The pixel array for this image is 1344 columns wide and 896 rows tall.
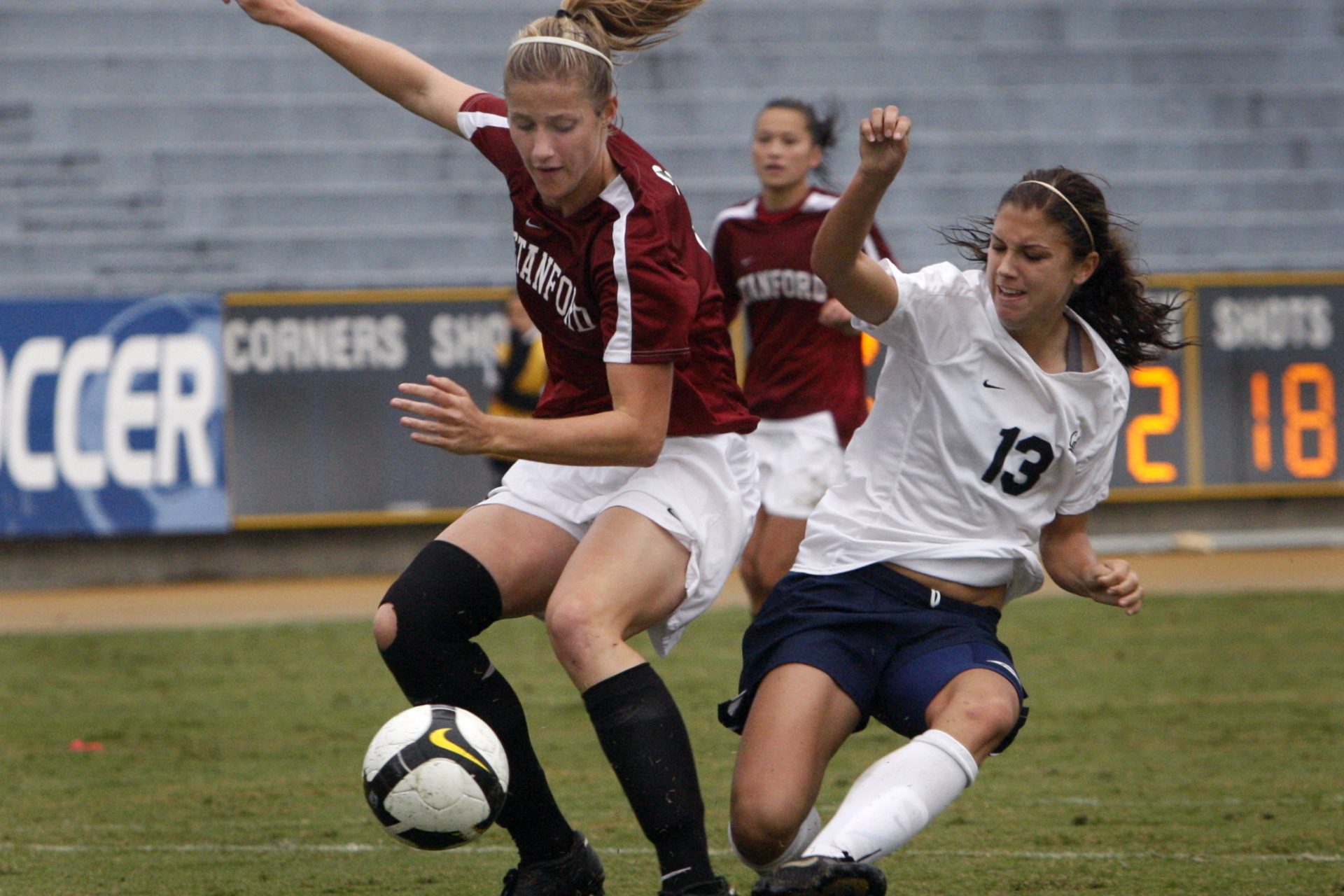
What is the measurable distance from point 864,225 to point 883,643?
0.94m

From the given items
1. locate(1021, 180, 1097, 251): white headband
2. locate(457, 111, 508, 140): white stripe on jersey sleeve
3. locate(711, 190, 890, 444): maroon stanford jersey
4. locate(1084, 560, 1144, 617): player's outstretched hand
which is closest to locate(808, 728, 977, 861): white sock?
locate(1084, 560, 1144, 617): player's outstretched hand

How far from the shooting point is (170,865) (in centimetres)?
455

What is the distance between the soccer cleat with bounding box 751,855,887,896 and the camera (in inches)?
127

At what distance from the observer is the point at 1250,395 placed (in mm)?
11852

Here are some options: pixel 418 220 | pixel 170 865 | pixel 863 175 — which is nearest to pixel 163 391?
pixel 418 220

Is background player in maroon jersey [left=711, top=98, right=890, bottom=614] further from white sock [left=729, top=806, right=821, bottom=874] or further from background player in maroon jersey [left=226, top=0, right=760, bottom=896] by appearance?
white sock [left=729, top=806, right=821, bottom=874]

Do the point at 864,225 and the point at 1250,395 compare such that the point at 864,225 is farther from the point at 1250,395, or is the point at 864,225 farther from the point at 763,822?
the point at 1250,395

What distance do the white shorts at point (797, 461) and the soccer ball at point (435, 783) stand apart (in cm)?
303

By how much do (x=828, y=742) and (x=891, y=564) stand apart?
1.46 feet

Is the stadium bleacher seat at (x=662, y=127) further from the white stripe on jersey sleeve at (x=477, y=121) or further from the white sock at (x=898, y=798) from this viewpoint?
the white sock at (x=898, y=798)

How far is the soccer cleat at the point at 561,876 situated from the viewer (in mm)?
3924

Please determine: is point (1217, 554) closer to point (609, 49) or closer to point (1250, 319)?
point (1250, 319)

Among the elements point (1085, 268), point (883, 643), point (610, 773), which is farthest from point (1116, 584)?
point (610, 773)

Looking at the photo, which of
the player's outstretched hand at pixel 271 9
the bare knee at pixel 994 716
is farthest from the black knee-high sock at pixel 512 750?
the player's outstretched hand at pixel 271 9
